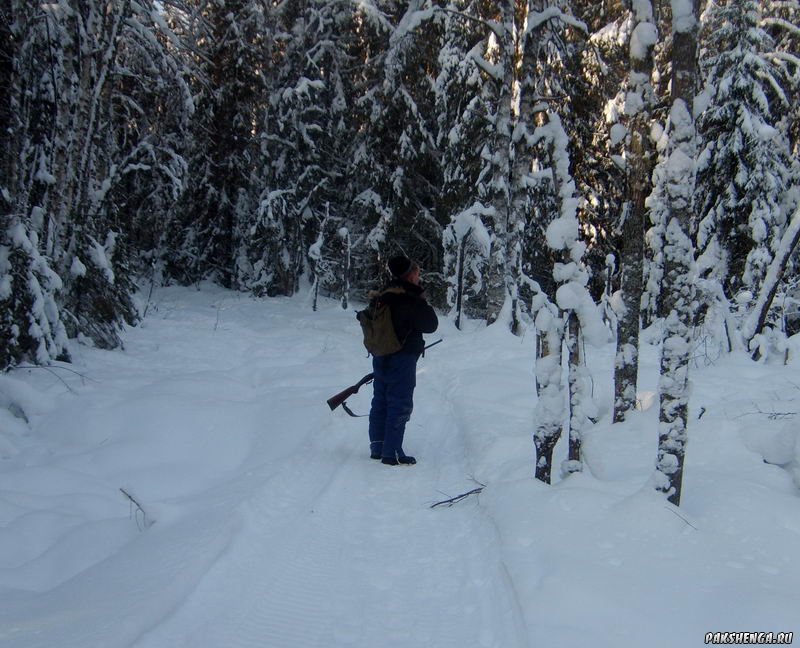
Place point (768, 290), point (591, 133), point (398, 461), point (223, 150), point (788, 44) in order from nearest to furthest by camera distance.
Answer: point (398, 461) < point (768, 290) < point (788, 44) < point (591, 133) < point (223, 150)

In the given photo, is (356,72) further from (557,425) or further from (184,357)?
(557,425)

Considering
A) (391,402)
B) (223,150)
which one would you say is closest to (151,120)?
(223,150)

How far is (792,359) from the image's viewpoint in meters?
8.14

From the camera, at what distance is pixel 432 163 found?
1800 centimetres

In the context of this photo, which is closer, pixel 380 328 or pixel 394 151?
pixel 380 328

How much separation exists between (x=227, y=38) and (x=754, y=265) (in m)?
17.2

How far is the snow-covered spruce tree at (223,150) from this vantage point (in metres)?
19.5

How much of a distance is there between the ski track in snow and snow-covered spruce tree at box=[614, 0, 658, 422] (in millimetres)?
1673

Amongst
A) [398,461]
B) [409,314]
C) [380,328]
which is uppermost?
[409,314]

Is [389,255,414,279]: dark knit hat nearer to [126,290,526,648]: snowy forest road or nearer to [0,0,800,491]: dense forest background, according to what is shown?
[0,0,800,491]: dense forest background

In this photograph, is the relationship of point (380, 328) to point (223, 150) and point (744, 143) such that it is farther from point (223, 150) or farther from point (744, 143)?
point (223, 150)

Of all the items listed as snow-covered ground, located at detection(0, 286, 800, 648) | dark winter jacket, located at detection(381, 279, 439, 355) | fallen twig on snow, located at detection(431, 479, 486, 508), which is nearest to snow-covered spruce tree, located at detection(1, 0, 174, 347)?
snow-covered ground, located at detection(0, 286, 800, 648)

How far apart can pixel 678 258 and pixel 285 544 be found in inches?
114

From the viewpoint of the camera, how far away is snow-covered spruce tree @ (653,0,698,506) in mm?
3375
